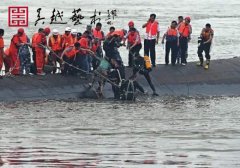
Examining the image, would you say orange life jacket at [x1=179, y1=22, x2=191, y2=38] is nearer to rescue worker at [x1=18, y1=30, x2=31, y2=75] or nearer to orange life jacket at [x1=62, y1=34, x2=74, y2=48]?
orange life jacket at [x1=62, y1=34, x2=74, y2=48]

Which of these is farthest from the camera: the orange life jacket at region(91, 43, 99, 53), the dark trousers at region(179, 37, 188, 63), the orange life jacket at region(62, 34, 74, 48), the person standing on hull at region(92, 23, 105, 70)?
the dark trousers at region(179, 37, 188, 63)

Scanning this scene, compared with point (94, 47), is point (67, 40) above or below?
above

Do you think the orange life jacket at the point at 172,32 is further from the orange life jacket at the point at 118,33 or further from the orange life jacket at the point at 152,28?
the orange life jacket at the point at 118,33

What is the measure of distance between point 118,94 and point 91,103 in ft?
4.71

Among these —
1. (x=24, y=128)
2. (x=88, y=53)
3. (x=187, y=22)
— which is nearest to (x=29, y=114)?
(x=24, y=128)

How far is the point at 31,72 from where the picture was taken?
36.5 m

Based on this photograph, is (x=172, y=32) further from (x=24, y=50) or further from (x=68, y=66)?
(x=24, y=50)

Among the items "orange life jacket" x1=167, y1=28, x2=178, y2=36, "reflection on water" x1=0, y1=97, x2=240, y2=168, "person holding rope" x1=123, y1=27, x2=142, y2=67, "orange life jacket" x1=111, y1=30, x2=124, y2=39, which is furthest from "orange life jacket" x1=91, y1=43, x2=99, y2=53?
"orange life jacket" x1=167, y1=28, x2=178, y2=36

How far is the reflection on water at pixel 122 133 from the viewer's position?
20828 mm

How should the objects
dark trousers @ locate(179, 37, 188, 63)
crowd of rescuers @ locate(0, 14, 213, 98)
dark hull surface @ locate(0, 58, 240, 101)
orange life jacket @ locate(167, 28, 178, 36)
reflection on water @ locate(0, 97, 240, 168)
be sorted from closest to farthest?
reflection on water @ locate(0, 97, 240, 168)
dark hull surface @ locate(0, 58, 240, 101)
crowd of rescuers @ locate(0, 14, 213, 98)
orange life jacket @ locate(167, 28, 178, 36)
dark trousers @ locate(179, 37, 188, 63)

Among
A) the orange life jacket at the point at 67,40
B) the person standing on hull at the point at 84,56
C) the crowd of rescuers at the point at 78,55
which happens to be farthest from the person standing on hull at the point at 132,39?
the orange life jacket at the point at 67,40

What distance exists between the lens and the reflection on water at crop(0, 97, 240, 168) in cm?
2083

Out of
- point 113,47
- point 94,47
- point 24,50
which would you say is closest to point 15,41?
point 24,50

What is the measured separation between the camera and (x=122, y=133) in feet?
87.4
